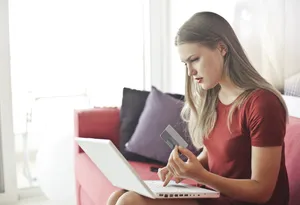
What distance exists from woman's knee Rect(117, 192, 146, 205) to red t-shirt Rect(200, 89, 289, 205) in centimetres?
25

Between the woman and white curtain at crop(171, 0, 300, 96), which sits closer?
the woman

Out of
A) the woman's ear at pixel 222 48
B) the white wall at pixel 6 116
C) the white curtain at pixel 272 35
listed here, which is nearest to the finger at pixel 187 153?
the woman's ear at pixel 222 48

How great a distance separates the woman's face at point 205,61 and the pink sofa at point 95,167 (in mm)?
456

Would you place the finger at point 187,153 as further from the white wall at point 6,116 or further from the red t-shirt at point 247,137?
the white wall at point 6,116

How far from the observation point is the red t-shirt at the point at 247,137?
1261mm

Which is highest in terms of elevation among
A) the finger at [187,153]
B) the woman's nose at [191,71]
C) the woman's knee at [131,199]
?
the woman's nose at [191,71]

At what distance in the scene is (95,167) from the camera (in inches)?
86.9

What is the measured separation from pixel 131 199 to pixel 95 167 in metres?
0.92

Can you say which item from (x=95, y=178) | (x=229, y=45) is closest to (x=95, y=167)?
(x=95, y=178)

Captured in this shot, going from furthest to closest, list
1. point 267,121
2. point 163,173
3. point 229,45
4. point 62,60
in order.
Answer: point 62,60
point 163,173
point 229,45
point 267,121

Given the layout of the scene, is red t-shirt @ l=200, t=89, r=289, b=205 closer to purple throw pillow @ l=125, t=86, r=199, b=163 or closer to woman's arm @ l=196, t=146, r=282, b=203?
woman's arm @ l=196, t=146, r=282, b=203

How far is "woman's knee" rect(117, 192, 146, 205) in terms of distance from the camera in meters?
1.31

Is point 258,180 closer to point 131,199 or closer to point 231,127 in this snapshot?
point 231,127

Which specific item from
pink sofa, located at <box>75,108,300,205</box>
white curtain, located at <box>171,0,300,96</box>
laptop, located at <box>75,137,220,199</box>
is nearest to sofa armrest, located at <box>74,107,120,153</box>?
pink sofa, located at <box>75,108,300,205</box>
